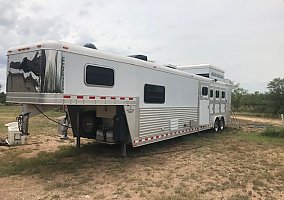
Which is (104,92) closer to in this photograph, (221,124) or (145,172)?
(145,172)

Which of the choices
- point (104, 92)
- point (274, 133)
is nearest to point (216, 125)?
point (274, 133)

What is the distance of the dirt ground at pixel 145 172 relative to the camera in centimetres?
578

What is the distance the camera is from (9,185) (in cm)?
615

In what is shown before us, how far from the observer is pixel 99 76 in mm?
7324

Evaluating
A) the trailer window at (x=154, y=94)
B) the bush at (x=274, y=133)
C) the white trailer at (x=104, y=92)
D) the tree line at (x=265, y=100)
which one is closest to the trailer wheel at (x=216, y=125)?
the bush at (x=274, y=133)

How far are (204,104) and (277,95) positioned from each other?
1042 inches

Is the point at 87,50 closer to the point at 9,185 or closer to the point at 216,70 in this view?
the point at 9,185

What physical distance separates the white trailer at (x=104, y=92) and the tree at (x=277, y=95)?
27.0 metres

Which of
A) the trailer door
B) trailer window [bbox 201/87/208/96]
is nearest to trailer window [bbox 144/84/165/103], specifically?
the trailer door

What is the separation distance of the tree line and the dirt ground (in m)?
27.3

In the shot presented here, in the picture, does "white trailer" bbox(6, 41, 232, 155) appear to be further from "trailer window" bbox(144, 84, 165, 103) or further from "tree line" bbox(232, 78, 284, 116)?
"tree line" bbox(232, 78, 284, 116)

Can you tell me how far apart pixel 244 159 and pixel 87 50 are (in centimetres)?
540

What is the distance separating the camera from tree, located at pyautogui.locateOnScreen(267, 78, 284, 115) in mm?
35656

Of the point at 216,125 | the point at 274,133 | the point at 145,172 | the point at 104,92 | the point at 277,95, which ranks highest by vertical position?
the point at 277,95
